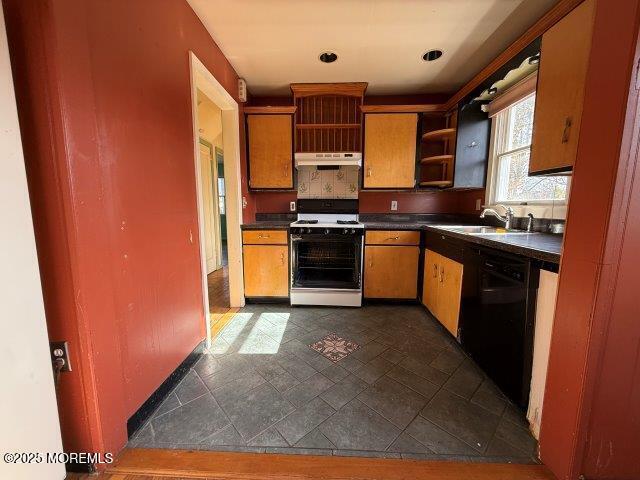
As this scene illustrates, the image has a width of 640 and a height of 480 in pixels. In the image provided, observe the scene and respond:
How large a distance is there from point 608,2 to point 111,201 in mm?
1951

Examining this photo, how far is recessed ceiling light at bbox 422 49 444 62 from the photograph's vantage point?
2162mm

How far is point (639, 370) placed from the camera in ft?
3.05

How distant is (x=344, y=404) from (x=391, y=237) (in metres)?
1.71

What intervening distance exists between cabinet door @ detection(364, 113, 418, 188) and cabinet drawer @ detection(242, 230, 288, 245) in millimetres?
1139

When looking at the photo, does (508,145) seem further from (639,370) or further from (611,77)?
(639,370)

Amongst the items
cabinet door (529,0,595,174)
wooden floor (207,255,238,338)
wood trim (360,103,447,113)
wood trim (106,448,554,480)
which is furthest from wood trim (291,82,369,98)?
wood trim (106,448,554,480)

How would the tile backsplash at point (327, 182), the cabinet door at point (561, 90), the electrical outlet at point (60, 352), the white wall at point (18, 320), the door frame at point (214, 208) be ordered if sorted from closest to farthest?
the white wall at point (18, 320) < the electrical outlet at point (60, 352) < the cabinet door at point (561, 90) < the tile backsplash at point (327, 182) < the door frame at point (214, 208)

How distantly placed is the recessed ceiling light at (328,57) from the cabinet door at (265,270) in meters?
1.81

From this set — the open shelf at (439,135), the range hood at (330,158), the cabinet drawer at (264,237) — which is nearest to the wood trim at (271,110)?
the range hood at (330,158)

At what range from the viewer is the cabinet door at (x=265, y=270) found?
2752mm

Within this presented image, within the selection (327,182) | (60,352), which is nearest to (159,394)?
(60,352)

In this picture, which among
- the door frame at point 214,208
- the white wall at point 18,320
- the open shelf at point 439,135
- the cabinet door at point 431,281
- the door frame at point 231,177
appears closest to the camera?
the white wall at point 18,320

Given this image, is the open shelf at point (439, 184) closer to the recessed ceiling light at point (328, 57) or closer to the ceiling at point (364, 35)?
the ceiling at point (364, 35)

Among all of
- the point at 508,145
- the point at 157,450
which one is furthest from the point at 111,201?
the point at 508,145
